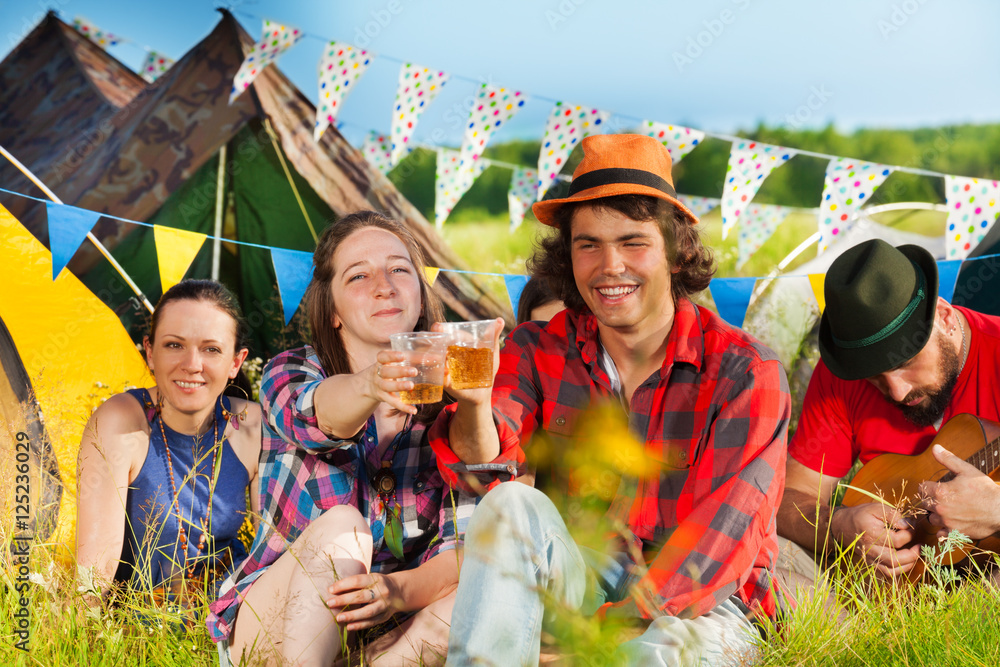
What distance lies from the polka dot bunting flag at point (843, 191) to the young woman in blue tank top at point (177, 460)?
314 centimetres

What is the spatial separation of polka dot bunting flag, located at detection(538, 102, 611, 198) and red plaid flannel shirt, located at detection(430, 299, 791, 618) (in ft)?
6.18

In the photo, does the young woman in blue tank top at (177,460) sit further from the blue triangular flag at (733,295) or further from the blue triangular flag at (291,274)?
the blue triangular flag at (733,295)

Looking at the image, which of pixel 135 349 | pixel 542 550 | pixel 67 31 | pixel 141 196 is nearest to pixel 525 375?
pixel 542 550

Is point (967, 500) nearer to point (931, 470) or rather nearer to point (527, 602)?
point (931, 470)

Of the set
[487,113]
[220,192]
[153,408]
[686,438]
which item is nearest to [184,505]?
[153,408]

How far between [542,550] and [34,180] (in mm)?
3114

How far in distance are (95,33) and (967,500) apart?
211 inches

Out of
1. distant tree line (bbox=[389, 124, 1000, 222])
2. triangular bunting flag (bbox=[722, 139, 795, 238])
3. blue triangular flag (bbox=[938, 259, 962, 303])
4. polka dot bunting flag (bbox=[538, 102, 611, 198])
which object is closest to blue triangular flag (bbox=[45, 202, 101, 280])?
polka dot bunting flag (bbox=[538, 102, 611, 198])

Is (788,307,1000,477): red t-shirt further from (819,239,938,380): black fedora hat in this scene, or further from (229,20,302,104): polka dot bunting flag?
(229,20,302,104): polka dot bunting flag

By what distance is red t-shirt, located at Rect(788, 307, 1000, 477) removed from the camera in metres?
2.47

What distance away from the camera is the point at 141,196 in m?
3.60

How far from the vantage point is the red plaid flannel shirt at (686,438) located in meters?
1.76

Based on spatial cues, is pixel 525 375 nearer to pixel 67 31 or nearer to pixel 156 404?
pixel 156 404

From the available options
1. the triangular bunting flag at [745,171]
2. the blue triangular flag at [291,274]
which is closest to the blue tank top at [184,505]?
the blue triangular flag at [291,274]
